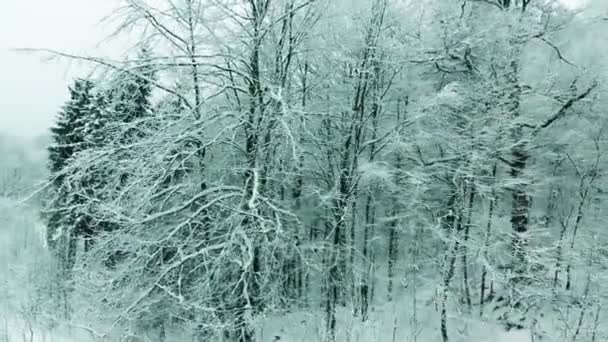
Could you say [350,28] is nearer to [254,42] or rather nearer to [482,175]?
[254,42]

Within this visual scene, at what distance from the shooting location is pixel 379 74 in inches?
552

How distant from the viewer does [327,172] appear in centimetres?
1401

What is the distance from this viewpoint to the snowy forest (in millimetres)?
8641

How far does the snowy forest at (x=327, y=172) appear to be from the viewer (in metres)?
8.64

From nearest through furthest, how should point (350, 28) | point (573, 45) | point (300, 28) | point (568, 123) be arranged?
point (300, 28) → point (350, 28) → point (573, 45) → point (568, 123)

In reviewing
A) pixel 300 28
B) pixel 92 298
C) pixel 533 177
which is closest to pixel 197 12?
pixel 300 28

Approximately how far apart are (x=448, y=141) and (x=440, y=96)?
1973mm

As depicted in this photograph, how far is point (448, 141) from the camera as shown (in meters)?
13.1

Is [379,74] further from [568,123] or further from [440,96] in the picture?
[568,123]

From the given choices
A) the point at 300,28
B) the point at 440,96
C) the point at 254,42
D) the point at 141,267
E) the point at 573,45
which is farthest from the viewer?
the point at 573,45

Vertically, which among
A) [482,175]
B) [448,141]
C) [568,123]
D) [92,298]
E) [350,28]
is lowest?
[92,298]

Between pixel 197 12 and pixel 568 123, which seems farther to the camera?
pixel 568 123

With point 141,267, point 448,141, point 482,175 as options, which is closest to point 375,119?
point 448,141

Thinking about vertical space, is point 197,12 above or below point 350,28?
below
